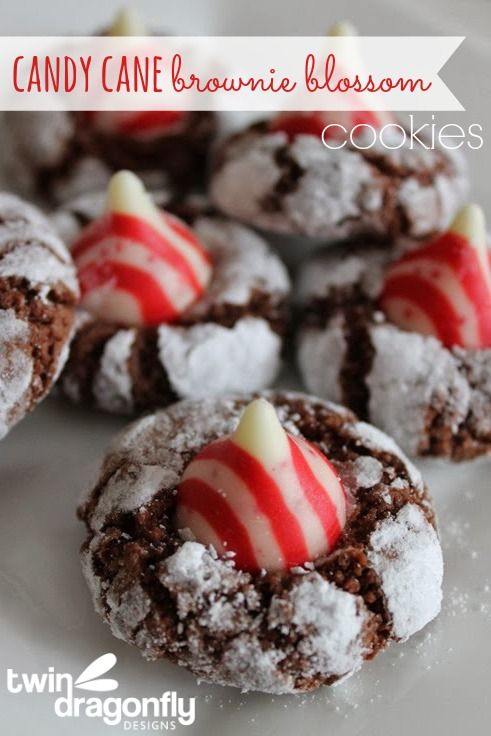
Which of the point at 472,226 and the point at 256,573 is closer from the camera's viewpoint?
the point at 256,573

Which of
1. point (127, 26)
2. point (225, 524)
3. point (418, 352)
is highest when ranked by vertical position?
point (127, 26)

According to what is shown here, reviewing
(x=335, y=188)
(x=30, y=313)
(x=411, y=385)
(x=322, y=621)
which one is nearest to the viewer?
(x=322, y=621)

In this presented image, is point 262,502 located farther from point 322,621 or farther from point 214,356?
point 214,356

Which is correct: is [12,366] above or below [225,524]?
above

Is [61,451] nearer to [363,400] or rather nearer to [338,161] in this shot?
[363,400]

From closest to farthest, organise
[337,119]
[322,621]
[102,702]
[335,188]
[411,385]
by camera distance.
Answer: [322,621], [102,702], [411,385], [335,188], [337,119]

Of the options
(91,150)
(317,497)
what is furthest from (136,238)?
(317,497)

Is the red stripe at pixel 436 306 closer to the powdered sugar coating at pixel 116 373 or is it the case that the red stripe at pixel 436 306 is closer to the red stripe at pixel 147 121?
the powdered sugar coating at pixel 116 373

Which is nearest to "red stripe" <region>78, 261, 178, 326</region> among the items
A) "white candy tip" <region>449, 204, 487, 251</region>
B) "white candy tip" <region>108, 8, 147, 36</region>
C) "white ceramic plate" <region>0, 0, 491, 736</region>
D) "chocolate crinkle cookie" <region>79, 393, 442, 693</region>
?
"white ceramic plate" <region>0, 0, 491, 736</region>
